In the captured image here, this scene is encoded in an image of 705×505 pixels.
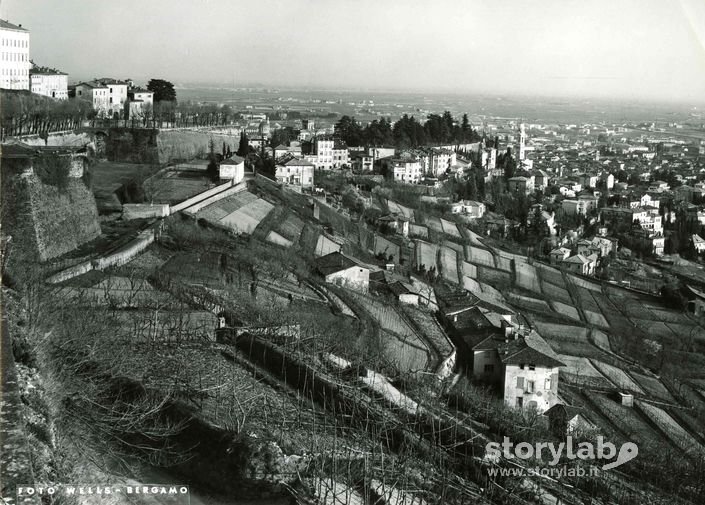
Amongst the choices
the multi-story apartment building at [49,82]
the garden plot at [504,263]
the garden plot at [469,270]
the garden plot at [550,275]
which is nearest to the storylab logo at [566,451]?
the garden plot at [469,270]

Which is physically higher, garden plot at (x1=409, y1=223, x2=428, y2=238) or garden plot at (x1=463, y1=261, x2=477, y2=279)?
garden plot at (x1=409, y1=223, x2=428, y2=238)

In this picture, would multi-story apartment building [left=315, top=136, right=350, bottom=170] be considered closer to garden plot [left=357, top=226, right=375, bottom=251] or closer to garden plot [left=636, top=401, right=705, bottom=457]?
garden plot [left=357, top=226, right=375, bottom=251]

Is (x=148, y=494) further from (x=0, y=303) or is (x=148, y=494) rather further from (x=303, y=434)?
(x=0, y=303)

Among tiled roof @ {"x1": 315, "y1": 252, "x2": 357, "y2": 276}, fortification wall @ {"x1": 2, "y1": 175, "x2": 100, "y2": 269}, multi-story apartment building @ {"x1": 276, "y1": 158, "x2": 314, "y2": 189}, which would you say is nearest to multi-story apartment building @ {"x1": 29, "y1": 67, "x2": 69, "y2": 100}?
multi-story apartment building @ {"x1": 276, "y1": 158, "x2": 314, "y2": 189}

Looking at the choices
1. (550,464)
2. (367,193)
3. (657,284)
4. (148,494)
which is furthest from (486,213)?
(148,494)

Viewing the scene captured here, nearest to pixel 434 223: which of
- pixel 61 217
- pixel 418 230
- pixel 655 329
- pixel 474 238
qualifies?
pixel 474 238
